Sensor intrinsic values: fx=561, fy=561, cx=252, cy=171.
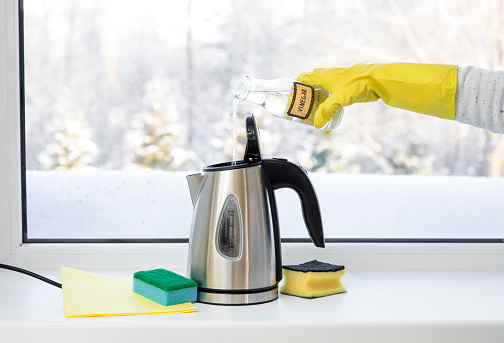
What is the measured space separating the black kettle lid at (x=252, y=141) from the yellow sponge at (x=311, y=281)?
191 millimetres

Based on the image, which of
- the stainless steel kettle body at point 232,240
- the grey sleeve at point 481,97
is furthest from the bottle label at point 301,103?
the grey sleeve at point 481,97

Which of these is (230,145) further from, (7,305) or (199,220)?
(7,305)

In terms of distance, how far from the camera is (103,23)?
3.72ft

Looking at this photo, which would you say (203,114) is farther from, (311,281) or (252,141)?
(311,281)

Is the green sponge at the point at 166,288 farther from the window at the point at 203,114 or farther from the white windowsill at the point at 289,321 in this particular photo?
the window at the point at 203,114

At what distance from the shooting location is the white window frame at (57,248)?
3.57 ft

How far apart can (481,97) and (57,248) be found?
814mm

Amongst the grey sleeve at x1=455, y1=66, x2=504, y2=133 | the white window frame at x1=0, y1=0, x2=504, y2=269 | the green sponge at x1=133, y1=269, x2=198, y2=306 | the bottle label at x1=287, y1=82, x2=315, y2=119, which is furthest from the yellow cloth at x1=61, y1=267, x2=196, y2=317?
the grey sleeve at x1=455, y1=66, x2=504, y2=133

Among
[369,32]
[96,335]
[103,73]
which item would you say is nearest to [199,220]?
[96,335]

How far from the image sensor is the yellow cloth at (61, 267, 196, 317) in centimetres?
76

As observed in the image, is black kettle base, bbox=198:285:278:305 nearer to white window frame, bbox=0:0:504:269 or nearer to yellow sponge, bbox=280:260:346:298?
yellow sponge, bbox=280:260:346:298

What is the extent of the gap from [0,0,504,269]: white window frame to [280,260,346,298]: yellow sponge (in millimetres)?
223

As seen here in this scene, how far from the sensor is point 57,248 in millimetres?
1104

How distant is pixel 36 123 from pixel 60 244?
0.25m
